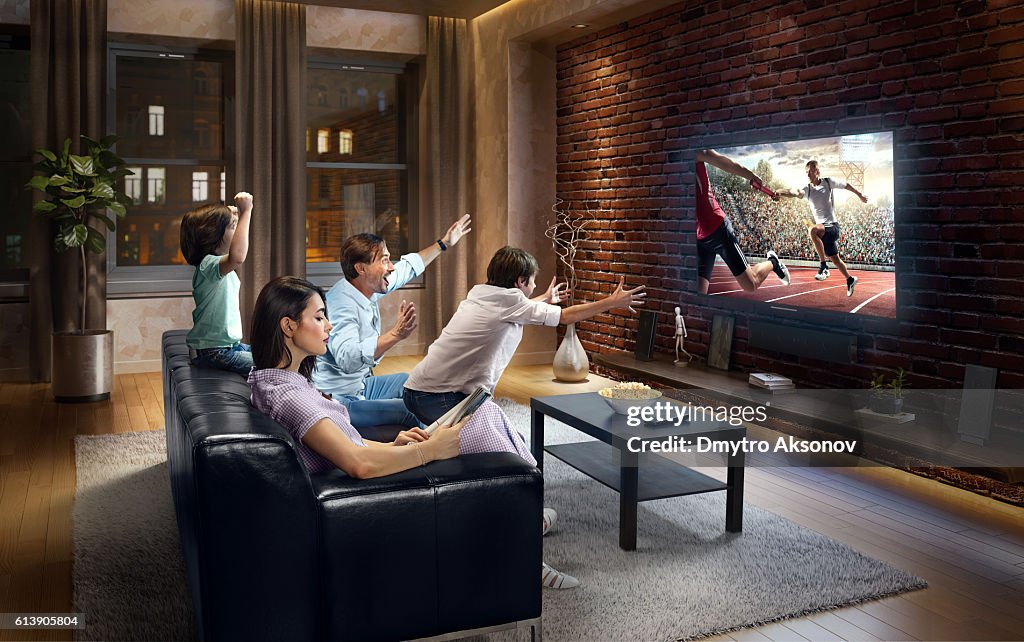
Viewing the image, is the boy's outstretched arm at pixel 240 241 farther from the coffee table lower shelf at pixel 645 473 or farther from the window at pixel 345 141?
the window at pixel 345 141

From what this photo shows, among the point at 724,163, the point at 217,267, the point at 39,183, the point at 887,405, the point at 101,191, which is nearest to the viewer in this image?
the point at 217,267

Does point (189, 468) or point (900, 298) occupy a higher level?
point (900, 298)

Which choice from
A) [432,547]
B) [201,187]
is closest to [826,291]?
[432,547]

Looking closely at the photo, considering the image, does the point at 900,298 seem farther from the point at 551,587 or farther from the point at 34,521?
the point at 34,521

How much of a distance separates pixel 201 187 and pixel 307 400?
538 centimetres

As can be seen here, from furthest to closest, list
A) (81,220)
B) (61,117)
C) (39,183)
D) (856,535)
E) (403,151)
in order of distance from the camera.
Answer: (403,151)
(61,117)
(81,220)
(39,183)
(856,535)

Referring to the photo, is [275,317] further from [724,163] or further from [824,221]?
[724,163]

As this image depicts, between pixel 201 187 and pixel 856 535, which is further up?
pixel 201 187

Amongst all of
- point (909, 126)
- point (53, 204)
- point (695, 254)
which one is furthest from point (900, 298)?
point (53, 204)

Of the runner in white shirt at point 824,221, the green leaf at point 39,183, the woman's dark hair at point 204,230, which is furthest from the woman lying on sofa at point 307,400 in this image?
the green leaf at point 39,183

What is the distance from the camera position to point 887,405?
4090mm

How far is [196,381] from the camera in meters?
2.58

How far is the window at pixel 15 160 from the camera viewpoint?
21.1ft

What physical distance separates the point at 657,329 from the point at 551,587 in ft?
11.6
